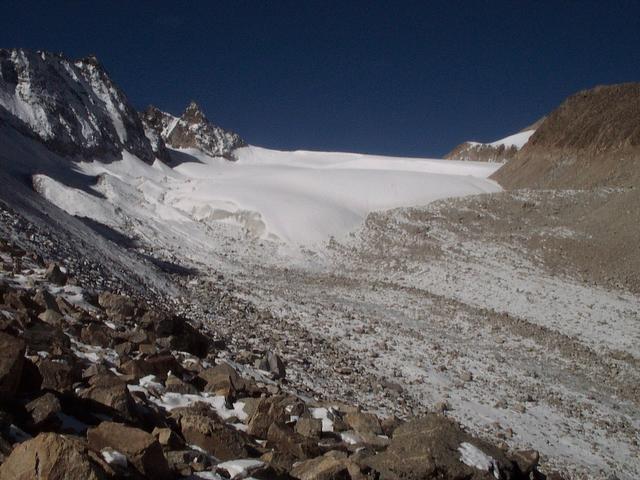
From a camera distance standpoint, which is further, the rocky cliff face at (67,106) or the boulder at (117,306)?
the rocky cliff face at (67,106)

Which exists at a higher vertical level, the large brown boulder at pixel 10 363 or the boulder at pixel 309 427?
the large brown boulder at pixel 10 363

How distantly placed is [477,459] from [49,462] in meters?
3.67

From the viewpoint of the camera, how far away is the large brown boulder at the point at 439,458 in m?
4.53

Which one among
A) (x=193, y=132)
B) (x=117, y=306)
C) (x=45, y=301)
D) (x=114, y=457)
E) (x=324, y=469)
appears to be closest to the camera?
(x=114, y=457)

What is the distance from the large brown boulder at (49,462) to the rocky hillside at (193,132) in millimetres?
69775

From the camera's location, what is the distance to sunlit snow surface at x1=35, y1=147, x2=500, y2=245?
27.5 m

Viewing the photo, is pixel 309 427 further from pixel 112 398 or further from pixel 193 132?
pixel 193 132

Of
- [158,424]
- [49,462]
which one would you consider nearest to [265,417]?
[158,424]

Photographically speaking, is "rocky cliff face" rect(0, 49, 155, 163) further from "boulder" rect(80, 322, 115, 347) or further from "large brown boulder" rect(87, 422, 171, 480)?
"large brown boulder" rect(87, 422, 171, 480)

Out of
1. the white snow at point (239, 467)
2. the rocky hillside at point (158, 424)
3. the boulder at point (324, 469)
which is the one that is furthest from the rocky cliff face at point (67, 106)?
the boulder at point (324, 469)

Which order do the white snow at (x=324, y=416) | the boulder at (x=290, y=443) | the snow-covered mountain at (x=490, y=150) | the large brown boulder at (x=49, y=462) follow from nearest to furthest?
the large brown boulder at (x=49, y=462) < the boulder at (x=290, y=443) < the white snow at (x=324, y=416) < the snow-covered mountain at (x=490, y=150)

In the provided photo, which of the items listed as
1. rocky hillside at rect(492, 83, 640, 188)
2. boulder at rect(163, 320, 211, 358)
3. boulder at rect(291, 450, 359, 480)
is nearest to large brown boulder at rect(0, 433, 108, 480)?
boulder at rect(291, 450, 359, 480)

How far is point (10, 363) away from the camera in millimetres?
3773

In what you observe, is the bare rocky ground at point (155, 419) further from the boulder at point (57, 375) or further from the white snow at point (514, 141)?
the white snow at point (514, 141)
